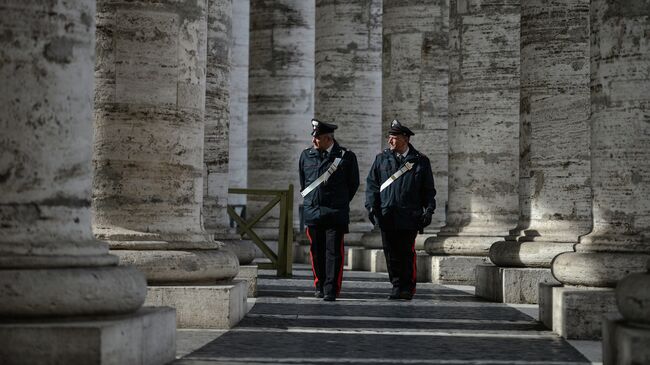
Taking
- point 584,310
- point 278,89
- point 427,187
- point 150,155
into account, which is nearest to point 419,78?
point 278,89

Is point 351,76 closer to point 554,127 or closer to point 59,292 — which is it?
point 554,127

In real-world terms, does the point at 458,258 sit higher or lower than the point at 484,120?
lower

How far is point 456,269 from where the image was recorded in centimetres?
2247

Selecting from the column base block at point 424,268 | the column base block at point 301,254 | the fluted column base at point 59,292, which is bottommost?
the column base block at point 301,254

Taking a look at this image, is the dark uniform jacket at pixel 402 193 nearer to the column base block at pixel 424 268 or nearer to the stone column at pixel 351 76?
the column base block at pixel 424 268

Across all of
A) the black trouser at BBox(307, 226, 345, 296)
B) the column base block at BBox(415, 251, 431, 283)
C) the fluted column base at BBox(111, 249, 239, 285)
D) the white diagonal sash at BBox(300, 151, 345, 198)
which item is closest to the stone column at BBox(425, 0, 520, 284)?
the column base block at BBox(415, 251, 431, 283)

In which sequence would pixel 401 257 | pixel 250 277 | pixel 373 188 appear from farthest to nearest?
pixel 250 277 < pixel 373 188 < pixel 401 257

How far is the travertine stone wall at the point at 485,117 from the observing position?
2180cm

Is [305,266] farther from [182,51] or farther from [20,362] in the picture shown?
[20,362]

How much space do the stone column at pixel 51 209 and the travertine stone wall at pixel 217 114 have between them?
9313 millimetres

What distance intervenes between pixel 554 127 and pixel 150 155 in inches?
222

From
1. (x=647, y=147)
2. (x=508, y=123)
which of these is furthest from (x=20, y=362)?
(x=508, y=123)

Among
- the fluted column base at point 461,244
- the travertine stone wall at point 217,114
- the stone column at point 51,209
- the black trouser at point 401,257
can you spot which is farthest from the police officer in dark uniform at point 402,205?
the stone column at point 51,209

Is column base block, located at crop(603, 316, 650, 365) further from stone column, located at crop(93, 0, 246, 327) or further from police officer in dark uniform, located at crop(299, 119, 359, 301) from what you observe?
police officer in dark uniform, located at crop(299, 119, 359, 301)
